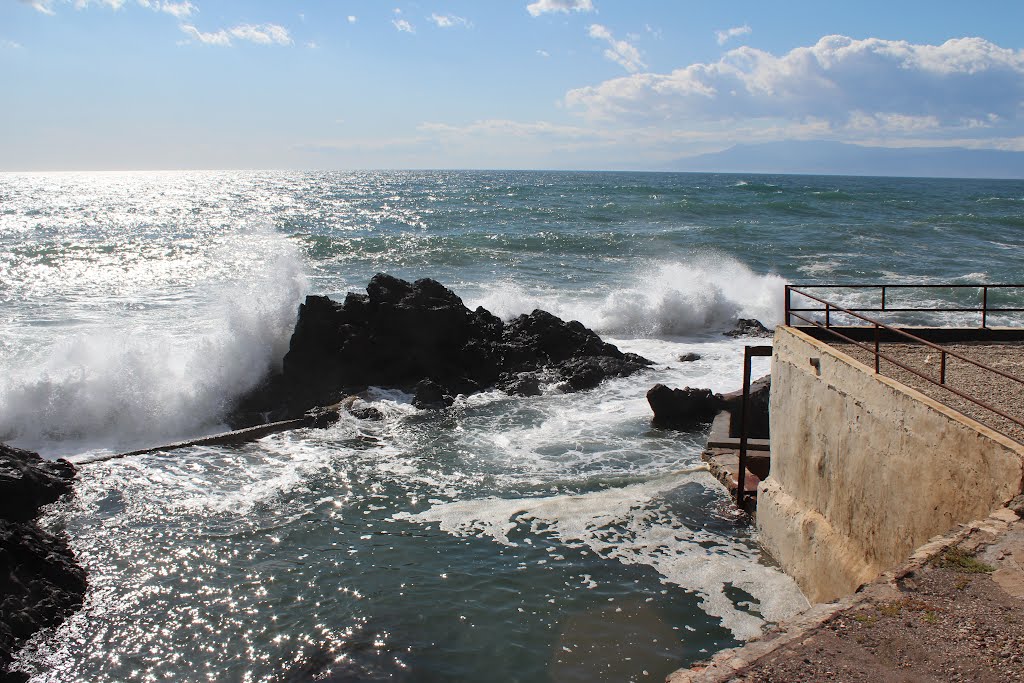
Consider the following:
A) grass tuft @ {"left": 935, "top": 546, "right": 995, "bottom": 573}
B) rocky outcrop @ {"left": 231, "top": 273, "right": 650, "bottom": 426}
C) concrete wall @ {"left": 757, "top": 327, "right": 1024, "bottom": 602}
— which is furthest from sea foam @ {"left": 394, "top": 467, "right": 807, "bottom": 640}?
rocky outcrop @ {"left": 231, "top": 273, "right": 650, "bottom": 426}

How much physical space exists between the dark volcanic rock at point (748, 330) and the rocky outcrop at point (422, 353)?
5.01m

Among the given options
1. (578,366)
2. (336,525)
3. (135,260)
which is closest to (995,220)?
(578,366)

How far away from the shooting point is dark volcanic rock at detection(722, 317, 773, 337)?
21566 mm

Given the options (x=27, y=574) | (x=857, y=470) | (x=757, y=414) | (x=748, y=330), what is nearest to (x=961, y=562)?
(x=857, y=470)

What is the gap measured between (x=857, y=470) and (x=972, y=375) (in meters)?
2.14

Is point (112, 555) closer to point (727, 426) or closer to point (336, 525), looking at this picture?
point (336, 525)

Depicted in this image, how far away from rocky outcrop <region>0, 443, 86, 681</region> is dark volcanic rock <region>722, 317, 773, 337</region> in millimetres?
17063

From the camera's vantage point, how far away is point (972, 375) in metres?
7.94

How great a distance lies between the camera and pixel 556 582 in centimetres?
831

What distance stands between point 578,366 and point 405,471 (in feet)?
19.7

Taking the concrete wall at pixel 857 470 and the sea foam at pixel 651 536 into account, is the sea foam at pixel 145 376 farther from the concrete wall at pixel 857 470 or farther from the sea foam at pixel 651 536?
the concrete wall at pixel 857 470

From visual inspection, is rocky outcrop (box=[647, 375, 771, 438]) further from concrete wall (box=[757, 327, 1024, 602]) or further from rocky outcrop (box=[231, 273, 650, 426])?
concrete wall (box=[757, 327, 1024, 602])

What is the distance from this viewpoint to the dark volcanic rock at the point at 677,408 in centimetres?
1388

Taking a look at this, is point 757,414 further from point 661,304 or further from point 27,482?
point 27,482
